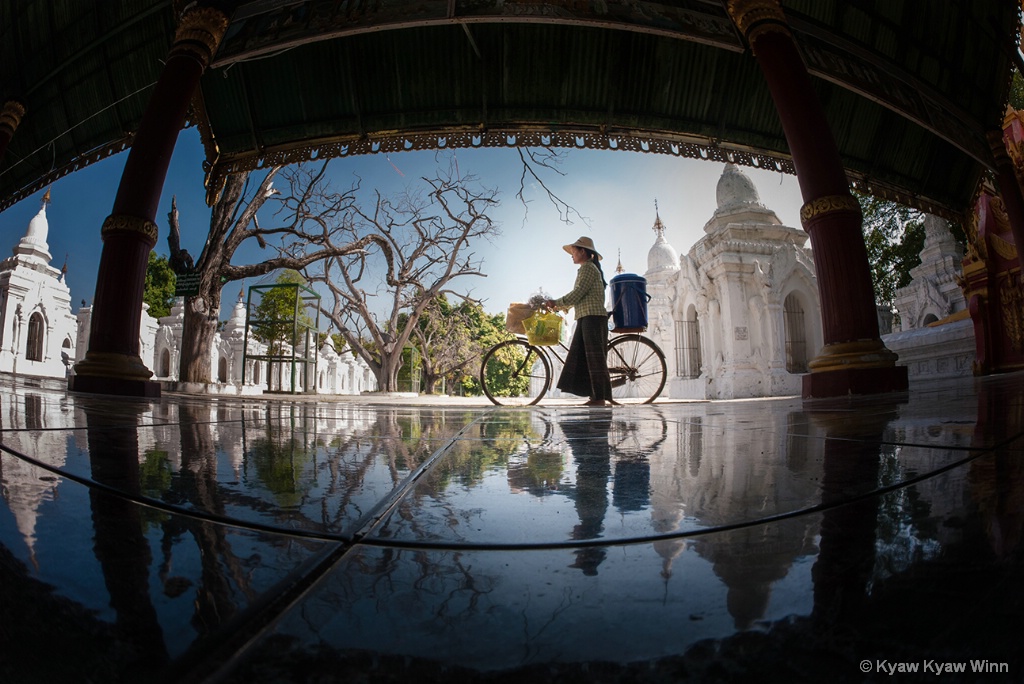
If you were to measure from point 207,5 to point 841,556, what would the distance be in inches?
227

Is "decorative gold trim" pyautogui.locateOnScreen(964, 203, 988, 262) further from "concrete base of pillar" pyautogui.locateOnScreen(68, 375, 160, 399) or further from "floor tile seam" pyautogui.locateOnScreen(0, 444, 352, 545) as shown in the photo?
"concrete base of pillar" pyautogui.locateOnScreen(68, 375, 160, 399)

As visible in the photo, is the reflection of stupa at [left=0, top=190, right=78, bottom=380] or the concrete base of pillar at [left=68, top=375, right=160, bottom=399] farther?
the reflection of stupa at [left=0, top=190, right=78, bottom=380]

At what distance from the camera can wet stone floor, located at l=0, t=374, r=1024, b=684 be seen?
0.26 m

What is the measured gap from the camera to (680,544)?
17.1 inches

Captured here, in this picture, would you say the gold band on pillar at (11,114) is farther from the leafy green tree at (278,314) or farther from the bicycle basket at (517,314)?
the bicycle basket at (517,314)

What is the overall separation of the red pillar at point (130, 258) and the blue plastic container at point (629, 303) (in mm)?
4189

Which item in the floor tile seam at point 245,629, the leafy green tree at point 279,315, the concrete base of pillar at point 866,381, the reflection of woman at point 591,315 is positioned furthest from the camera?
the leafy green tree at point 279,315

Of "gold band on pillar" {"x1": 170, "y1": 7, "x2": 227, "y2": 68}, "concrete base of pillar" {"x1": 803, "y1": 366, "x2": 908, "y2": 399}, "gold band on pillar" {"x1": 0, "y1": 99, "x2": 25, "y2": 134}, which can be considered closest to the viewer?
"concrete base of pillar" {"x1": 803, "y1": 366, "x2": 908, "y2": 399}

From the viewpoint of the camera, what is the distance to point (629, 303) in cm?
528

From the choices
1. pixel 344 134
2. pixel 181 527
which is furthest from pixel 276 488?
pixel 344 134

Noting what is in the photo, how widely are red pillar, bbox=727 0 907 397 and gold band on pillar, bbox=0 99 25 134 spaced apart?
8.93 meters

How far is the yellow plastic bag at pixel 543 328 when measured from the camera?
5.32 metres

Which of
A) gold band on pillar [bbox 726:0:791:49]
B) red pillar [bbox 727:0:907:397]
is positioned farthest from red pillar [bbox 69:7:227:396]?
red pillar [bbox 727:0:907:397]

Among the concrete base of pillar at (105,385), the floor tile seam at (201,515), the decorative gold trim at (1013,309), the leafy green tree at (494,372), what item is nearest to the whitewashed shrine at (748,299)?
the decorative gold trim at (1013,309)
